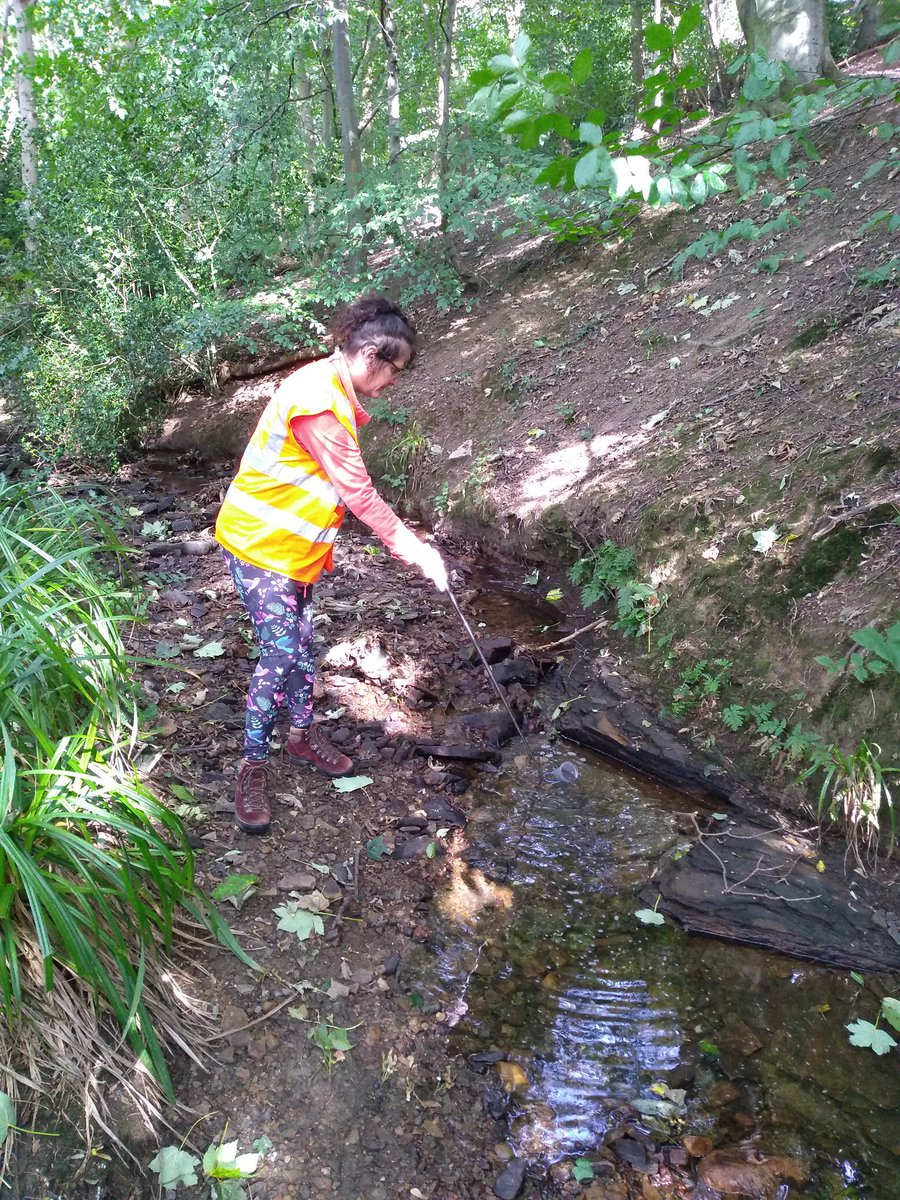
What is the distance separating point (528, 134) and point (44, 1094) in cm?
286

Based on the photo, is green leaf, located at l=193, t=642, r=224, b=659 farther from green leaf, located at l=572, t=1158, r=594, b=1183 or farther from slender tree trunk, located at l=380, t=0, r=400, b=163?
slender tree trunk, located at l=380, t=0, r=400, b=163

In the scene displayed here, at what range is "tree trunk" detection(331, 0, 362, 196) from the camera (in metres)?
8.49

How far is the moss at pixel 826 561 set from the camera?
388 centimetres

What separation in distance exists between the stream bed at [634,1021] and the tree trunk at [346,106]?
785 cm

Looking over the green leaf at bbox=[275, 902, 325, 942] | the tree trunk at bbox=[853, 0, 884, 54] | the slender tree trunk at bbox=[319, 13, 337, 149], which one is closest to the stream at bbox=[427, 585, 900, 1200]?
the green leaf at bbox=[275, 902, 325, 942]

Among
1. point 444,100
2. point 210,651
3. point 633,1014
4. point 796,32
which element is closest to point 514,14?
point 444,100

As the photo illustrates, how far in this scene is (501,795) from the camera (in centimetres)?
388

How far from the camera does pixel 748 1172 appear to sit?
2236 millimetres

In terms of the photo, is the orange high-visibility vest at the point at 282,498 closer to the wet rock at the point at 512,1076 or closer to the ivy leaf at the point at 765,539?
the wet rock at the point at 512,1076

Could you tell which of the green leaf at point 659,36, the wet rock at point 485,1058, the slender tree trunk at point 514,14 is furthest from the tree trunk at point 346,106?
the wet rock at point 485,1058

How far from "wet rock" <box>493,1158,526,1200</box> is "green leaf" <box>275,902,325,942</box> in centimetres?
97

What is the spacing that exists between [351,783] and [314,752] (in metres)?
0.23

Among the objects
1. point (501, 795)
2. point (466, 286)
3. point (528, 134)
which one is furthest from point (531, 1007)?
point (466, 286)

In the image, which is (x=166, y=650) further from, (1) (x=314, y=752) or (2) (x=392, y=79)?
(2) (x=392, y=79)
